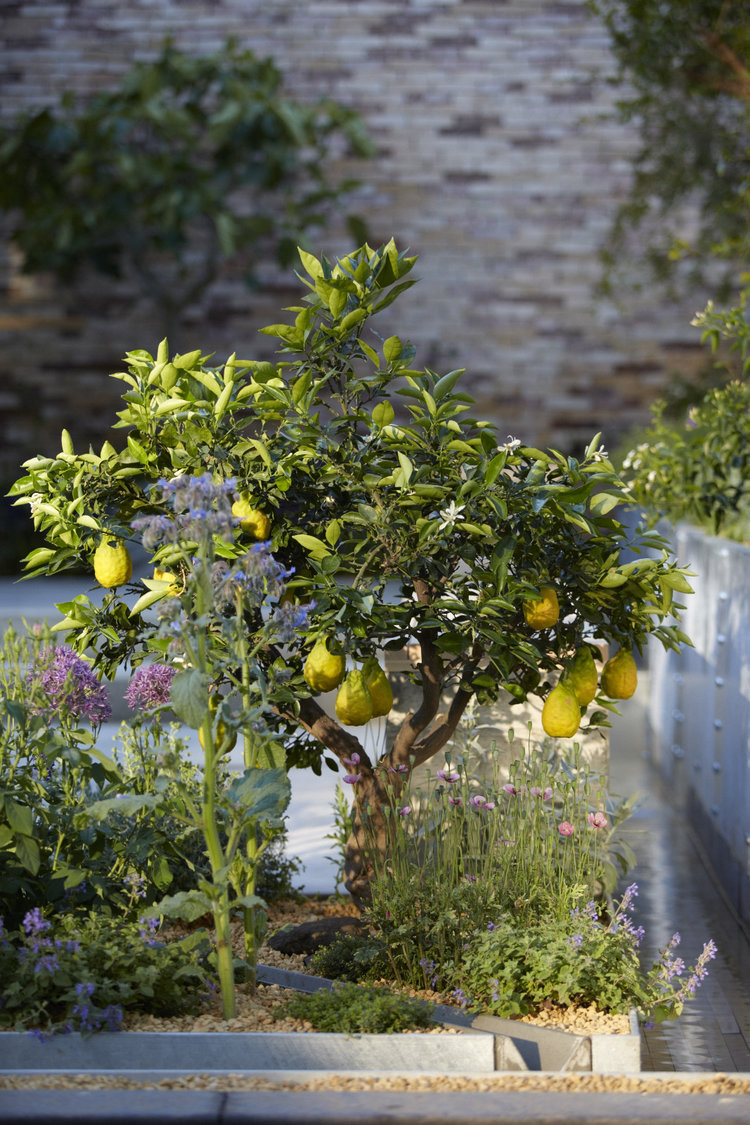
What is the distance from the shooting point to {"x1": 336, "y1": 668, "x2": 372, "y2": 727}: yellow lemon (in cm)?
244

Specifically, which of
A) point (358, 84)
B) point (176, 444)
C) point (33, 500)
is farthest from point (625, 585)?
point (358, 84)

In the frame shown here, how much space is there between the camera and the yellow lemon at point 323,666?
2404 mm

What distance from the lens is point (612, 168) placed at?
388 inches

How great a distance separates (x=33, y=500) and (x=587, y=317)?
8.04 m

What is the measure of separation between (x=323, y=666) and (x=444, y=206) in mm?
8145

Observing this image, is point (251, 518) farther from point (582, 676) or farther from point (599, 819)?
point (599, 819)

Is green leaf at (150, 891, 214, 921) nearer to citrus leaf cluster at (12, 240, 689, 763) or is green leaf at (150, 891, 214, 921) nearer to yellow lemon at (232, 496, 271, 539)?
citrus leaf cluster at (12, 240, 689, 763)

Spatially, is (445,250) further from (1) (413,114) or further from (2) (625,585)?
(2) (625,585)

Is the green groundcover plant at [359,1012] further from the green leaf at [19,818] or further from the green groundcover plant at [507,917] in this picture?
the green leaf at [19,818]

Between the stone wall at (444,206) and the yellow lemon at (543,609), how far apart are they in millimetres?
7604

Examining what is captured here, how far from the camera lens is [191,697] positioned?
79.7 inches

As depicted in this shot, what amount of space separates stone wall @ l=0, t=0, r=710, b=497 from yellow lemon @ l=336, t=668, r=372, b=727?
7.66 meters

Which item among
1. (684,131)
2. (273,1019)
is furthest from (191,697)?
(684,131)

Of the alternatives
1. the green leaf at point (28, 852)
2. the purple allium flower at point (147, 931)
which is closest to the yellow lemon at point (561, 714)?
the purple allium flower at point (147, 931)
